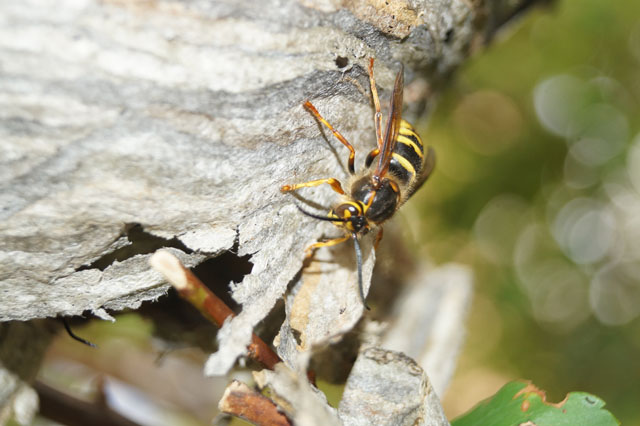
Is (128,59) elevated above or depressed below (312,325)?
above

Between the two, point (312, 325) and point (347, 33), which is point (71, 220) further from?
point (347, 33)

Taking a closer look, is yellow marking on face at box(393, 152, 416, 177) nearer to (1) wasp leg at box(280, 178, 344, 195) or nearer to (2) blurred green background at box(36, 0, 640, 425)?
(1) wasp leg at box(280, 178, 344, 195)

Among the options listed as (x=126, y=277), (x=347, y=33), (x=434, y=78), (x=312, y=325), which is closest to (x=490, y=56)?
(x=434, y=78)

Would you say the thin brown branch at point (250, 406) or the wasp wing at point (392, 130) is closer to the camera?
the thin brown branch at point (250, 406)

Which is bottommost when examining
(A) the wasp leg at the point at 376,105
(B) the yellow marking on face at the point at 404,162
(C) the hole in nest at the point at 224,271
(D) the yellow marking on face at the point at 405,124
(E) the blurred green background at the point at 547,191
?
(C) the hole in nest at the point at 224,271

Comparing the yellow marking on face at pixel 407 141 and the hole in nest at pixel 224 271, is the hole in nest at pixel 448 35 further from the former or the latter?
the hole in nest at pixel 224 271

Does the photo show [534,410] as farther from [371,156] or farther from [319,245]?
[371,156]

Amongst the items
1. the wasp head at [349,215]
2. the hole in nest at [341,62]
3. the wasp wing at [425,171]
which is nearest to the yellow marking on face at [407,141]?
the wasp wing at [425,171]

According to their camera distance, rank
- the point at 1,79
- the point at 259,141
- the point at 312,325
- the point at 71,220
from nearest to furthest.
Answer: the point at 1,79 < the point at 71,220 < the point at 259,141 < the point at 312,325
